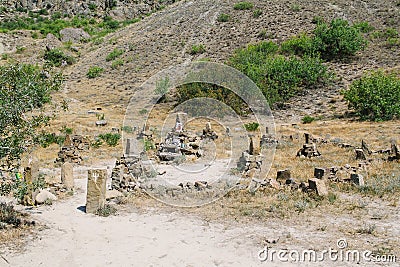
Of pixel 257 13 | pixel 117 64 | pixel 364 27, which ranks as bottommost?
pixel 117 64

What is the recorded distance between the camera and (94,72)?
38.8 m

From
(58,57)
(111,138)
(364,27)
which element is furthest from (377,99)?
(58,57)

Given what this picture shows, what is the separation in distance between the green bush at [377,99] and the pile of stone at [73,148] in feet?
48.4

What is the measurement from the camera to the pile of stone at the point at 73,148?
14.2 metres

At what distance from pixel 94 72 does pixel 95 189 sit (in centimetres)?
3188

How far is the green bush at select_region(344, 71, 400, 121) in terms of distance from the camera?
22.2m

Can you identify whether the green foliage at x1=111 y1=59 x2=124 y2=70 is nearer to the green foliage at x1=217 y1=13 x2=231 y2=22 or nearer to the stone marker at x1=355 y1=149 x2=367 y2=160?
the green foliage at x1=217 y1=13 x2=231 y2=22

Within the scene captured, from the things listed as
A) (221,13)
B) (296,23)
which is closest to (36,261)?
(296,23)

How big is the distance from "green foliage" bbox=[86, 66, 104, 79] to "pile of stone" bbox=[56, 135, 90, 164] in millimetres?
22541

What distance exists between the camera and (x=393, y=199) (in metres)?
8.73

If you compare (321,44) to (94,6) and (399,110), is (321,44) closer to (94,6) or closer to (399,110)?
(399,110)

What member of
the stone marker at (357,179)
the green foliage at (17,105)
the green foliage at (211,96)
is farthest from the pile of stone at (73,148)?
the green foliage at (211,96)

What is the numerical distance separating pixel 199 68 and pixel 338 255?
2792cm

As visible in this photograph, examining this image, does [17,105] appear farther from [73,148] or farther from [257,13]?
[257,13]
